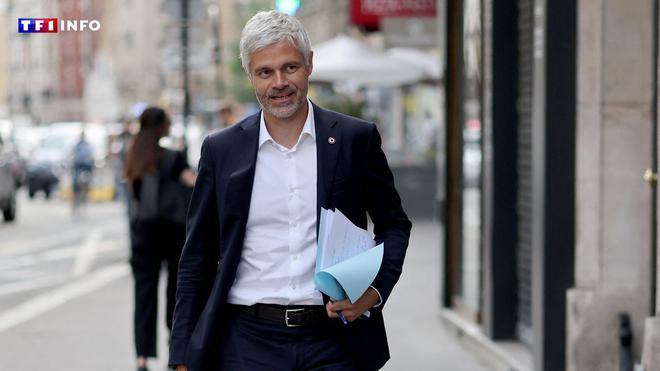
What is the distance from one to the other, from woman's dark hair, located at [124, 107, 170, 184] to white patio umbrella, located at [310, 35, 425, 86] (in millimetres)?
13953

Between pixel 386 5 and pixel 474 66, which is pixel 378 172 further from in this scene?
pixel 386 5

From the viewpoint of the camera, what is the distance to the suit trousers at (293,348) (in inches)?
161

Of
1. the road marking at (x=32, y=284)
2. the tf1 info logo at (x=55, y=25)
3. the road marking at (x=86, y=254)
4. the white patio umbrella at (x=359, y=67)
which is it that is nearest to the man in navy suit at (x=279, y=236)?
the tf1 info logo at (x=55, y=25)

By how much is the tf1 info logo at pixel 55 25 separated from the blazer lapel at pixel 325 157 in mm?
1071

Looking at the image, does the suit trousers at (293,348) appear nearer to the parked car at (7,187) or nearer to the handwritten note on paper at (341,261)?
the handwritten note on paper at (341,261)

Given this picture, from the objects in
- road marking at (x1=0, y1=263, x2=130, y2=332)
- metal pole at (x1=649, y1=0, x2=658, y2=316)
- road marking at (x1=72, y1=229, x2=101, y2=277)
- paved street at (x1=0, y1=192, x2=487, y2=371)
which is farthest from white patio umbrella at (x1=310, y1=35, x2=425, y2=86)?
metal pole at (x1=649, y1=0, x2=658, y2=316)

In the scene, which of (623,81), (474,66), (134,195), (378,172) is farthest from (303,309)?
(474,66)

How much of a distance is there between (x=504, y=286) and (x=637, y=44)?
2.61 metres

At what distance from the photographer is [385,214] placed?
420cm

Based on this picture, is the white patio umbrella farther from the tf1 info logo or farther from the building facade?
the tf1 info logo

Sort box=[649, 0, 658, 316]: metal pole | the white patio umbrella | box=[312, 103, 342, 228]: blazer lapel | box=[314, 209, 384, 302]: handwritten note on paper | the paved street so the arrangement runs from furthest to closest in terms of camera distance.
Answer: the white patio umbrella
the paved street
box=[649, 0, 658, 316]: metal pole
box=[312, 103, 342, 228]: blazer lapel
box=[314, 209, 384, 302]: handwritten note on paper

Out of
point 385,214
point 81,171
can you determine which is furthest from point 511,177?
point 81,171

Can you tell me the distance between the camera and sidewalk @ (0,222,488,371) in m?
9.70

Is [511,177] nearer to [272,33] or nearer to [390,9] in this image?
[272,33]
